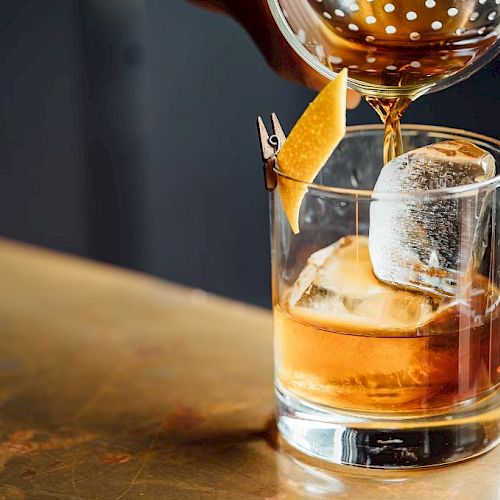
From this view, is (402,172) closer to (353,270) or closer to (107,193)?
(353,270)

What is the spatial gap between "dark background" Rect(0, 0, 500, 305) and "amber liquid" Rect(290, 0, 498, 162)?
896 millimetres

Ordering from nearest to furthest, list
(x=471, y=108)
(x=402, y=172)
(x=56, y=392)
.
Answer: (x=402, y=172) → (x=56, y=392) → (x=471, y=108)

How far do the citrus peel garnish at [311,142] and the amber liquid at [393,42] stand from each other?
0.04 metres

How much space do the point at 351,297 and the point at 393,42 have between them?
0.59ft

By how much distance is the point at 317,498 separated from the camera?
0.76 metres

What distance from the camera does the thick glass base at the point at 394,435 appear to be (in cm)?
76

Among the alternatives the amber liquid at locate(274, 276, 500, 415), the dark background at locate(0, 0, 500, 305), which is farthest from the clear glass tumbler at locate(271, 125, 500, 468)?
the dark background at locate(0, 0, 500, 305)

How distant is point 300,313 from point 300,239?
56 mm

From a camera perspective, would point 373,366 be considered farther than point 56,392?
No

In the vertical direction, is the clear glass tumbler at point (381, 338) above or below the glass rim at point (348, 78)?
below

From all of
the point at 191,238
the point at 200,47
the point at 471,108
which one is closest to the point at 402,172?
the point at 471,108

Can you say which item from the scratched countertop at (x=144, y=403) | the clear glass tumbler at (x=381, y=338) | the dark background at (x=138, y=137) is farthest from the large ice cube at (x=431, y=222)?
the dark background at (x=138, y=137)

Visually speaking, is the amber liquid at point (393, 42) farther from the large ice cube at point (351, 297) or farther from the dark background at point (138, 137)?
the dark background at point (138, 137)

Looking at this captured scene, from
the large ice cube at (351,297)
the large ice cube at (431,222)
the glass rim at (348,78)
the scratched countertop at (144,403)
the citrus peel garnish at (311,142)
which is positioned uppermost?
the glass rim at (348,78)
